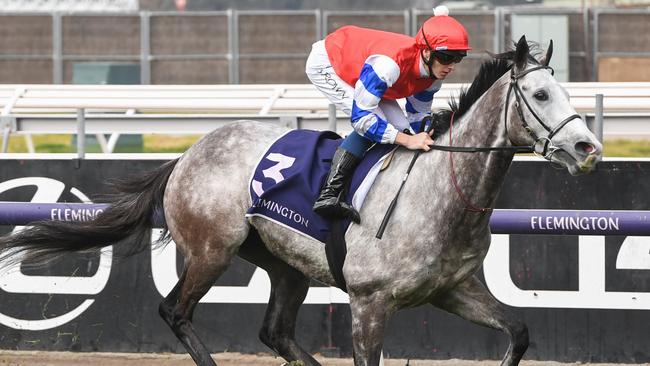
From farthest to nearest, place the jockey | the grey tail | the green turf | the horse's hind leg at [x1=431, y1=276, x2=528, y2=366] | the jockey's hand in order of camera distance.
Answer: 1. the green turf
2. the grey tail
3. the horse's hind leg at [x1=431, y1=276, x2=528, y2=366]
4. the jockey's hand
5. the jockey

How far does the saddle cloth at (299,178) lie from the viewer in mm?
5543

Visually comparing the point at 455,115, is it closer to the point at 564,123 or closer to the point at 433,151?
the point at 433,151

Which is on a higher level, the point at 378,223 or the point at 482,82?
the point at 482,82

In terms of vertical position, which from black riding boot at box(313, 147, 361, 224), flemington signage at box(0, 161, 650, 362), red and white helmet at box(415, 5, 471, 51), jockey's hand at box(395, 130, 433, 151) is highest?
red and white helmet at box(415, 5, 471, 51)

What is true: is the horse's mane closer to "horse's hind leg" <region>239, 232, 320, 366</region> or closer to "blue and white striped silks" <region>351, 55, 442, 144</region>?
"blue and white striped silks" <region>351, 55, 442, 144</region>

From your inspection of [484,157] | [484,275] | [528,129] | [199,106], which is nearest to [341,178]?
[484,157]

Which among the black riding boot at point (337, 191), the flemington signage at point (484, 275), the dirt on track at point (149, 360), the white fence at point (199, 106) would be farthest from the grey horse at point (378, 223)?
the white fence at point (199, 106)

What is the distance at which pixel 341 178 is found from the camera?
215 inches

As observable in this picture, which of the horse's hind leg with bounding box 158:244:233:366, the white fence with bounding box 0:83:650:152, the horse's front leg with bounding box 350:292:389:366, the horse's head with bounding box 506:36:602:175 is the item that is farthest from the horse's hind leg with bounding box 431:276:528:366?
the white fence with bounding box 0:83:650:152

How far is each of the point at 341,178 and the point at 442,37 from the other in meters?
0.81

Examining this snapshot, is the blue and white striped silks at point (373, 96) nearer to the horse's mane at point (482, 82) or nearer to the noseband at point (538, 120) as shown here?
the horse's mane at point (482, 82)

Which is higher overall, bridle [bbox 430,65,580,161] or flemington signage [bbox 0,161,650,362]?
bridle [bbox 430,65,580,161]

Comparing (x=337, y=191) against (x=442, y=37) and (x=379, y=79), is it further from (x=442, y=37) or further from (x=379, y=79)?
(x=442, y=37)

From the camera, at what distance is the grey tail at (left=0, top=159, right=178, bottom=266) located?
20.6ft
